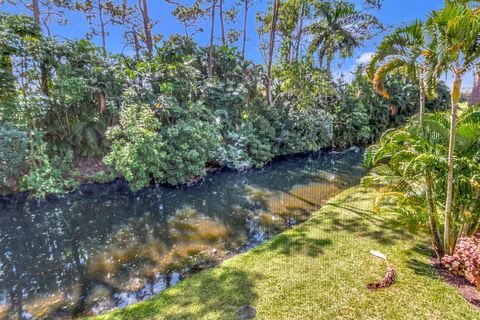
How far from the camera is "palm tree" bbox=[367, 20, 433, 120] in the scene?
283cm

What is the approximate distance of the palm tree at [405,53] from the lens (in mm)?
2832

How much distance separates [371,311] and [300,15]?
51.3 ft

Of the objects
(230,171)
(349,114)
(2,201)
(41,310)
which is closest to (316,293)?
(41,310)

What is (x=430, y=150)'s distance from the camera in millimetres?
3025

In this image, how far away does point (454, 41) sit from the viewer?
96.8 inches

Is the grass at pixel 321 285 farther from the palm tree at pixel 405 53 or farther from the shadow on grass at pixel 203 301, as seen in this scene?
the palm tree at pixel 405 53

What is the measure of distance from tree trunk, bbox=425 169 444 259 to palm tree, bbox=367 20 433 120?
3.49 feet

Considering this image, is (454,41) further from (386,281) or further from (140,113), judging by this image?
(140,113)

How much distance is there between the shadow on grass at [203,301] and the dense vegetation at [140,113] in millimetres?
4894

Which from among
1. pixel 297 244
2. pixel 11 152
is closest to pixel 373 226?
pixel 297 244

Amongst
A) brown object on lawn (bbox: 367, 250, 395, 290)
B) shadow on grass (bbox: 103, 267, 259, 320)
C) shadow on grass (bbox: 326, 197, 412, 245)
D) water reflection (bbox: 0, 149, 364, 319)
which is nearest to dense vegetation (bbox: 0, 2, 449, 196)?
water reflection (bbox: 0, 149, 364, 319)

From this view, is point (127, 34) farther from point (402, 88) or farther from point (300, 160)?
point (402, 88)

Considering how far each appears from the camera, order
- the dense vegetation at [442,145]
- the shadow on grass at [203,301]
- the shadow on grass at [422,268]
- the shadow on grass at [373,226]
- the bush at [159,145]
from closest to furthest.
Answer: the dense vegetation at [442,145] < the shadow on grass at [203,301] < the shadow on grass at [422,268] < the shadow on grass at [373,226] < the bush at [159,145]

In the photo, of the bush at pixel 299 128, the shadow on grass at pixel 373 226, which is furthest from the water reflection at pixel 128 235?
the bush at pixel 299 128
